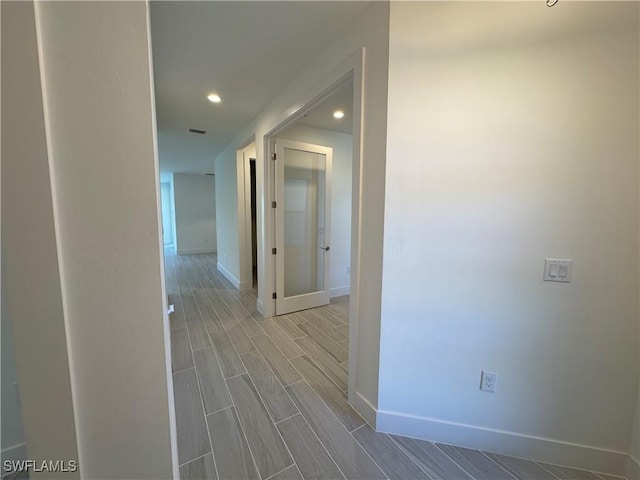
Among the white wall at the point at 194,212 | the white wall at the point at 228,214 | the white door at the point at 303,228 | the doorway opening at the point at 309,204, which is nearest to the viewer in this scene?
the doorway opening at the point at 309,204

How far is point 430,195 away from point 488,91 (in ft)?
1.87

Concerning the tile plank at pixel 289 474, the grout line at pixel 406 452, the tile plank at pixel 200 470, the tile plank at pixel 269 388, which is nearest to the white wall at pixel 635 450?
the grout line at pixel 406 452

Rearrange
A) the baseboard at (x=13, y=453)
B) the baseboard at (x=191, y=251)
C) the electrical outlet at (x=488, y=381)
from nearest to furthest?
the baseboard at (x=13, y=453) < the electrical outlet at (x=488, y=381) < the baseboard at (x=191, y=251)

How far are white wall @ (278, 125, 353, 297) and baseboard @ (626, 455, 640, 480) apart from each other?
2.99m

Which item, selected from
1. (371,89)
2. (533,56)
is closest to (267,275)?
(371,89)

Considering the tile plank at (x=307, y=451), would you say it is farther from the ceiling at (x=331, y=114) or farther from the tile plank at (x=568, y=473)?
the ceiling at (x=331, y=114)

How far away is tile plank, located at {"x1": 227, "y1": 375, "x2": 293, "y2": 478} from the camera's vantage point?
1.33m

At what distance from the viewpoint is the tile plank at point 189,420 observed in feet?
4.60

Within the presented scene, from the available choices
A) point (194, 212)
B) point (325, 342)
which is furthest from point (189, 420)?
point (194, 212)

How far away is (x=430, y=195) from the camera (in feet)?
4.39

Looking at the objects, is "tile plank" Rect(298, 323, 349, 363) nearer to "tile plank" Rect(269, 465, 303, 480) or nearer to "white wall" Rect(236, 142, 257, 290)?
"tile plank" Rect(269, 465, 303, 480)

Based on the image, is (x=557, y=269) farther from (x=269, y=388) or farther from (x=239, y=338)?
(x=239, y=338)

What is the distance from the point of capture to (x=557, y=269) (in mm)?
1223

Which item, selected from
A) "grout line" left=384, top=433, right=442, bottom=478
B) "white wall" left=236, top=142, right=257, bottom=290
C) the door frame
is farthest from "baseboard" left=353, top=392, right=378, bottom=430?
"white wall" left=236, top=142, right=257, bottom=290
